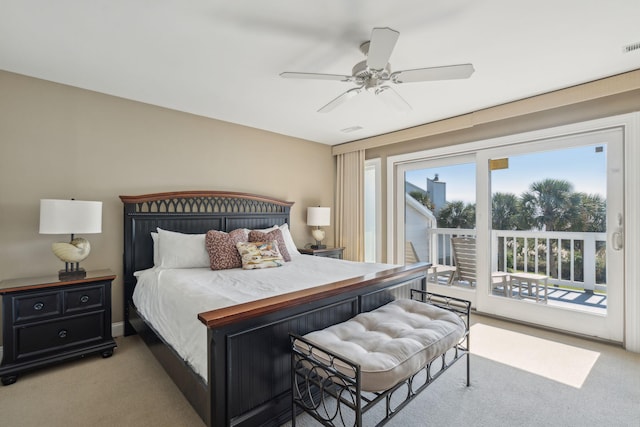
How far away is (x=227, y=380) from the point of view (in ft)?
4.86

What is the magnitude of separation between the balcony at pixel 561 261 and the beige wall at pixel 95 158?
335 cm

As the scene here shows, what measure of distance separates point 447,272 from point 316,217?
2.03m

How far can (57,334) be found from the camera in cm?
238

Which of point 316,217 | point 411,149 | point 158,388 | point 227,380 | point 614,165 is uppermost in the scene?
point 411,149

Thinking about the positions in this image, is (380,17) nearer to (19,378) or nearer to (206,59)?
(206,59)

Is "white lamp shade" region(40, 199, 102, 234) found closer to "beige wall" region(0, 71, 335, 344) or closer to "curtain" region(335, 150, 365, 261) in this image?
"beige wall" region(0, 71, 335, 344)

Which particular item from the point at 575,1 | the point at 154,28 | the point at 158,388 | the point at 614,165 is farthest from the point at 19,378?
the point at 614,165

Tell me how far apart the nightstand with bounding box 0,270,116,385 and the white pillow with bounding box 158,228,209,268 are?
17.9 inches

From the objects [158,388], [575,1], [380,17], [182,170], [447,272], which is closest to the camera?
[575,1]

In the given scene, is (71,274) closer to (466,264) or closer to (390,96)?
(390,96)

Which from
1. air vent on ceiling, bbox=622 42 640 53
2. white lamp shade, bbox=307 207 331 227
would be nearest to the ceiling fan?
air vent on ceiling, bbox=622 42 640 53

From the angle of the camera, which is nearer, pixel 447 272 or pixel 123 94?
pixel 123 94

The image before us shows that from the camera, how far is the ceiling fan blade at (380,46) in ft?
5.32

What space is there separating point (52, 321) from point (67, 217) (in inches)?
32.1
